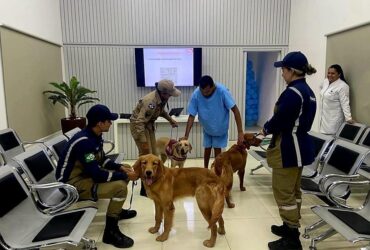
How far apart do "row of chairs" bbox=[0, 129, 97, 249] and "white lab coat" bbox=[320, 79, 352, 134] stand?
3.22 meters

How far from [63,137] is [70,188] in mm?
1185

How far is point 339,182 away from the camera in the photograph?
2.10m

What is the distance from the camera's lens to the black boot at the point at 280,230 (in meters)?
2.20

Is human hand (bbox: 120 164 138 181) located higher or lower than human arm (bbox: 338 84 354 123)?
lower

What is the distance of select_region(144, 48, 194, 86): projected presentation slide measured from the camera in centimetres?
590

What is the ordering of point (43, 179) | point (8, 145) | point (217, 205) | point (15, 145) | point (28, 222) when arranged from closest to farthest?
point (28, 222) → point (217, 205) → point (43, 179) → point (8, 145) → point (15, 145)

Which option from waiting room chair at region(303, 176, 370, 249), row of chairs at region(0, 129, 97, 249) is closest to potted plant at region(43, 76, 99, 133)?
row of chairs at region(0, 129, 97, 249)

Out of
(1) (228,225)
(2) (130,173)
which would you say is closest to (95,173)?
(2) (130,173)

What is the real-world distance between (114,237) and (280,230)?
1.40 m

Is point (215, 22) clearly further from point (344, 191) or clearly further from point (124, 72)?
point (344, 191)

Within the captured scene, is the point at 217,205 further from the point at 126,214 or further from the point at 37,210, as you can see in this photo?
the point at 37,210

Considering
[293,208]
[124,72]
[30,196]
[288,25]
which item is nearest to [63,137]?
[30,196]

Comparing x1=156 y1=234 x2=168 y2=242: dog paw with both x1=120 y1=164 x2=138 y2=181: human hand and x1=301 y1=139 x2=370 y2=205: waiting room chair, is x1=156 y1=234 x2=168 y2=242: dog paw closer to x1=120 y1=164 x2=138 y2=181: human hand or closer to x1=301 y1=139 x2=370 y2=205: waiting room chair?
x1=120 y1=164 x2=138 y2=181: human hand

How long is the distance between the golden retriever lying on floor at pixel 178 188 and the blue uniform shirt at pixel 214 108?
109cm
